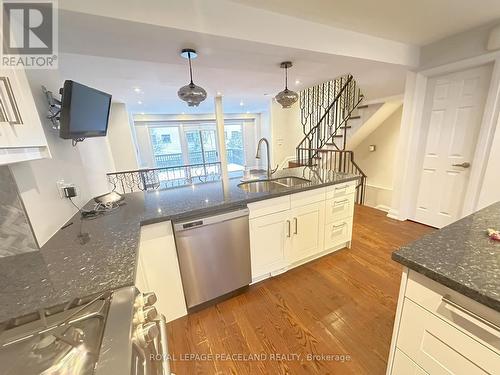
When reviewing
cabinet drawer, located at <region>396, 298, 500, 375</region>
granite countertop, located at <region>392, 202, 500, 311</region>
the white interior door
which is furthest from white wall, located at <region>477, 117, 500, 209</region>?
cabinet drawer, located at <region>396, 298, 500, 375</region>

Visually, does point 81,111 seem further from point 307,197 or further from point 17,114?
point 307,197

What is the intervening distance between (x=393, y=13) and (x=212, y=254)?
2629 mm

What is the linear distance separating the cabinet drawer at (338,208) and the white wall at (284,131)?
4001mm

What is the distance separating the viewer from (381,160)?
418 centimetres

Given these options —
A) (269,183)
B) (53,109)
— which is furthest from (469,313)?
(53,109)

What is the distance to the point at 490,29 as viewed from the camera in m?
2.07

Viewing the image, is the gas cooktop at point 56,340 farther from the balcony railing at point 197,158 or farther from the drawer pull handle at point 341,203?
the balcony railing at point 197,158

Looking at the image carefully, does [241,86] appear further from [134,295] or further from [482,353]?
[482,353]

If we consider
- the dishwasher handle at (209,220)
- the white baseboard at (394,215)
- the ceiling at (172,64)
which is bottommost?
the white baseboard at (394,215)

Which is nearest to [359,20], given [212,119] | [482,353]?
[482,353]

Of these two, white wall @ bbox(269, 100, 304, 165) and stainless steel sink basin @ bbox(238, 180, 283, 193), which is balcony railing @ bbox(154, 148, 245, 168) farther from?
stainless steel sink basin @ bbox(238, 180, 283, 193)

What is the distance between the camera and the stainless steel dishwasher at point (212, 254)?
1515 mm

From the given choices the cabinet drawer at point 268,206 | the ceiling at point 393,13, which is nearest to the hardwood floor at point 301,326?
the cabinet drawer at point 268,206

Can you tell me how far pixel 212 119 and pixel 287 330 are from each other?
7520 mm
